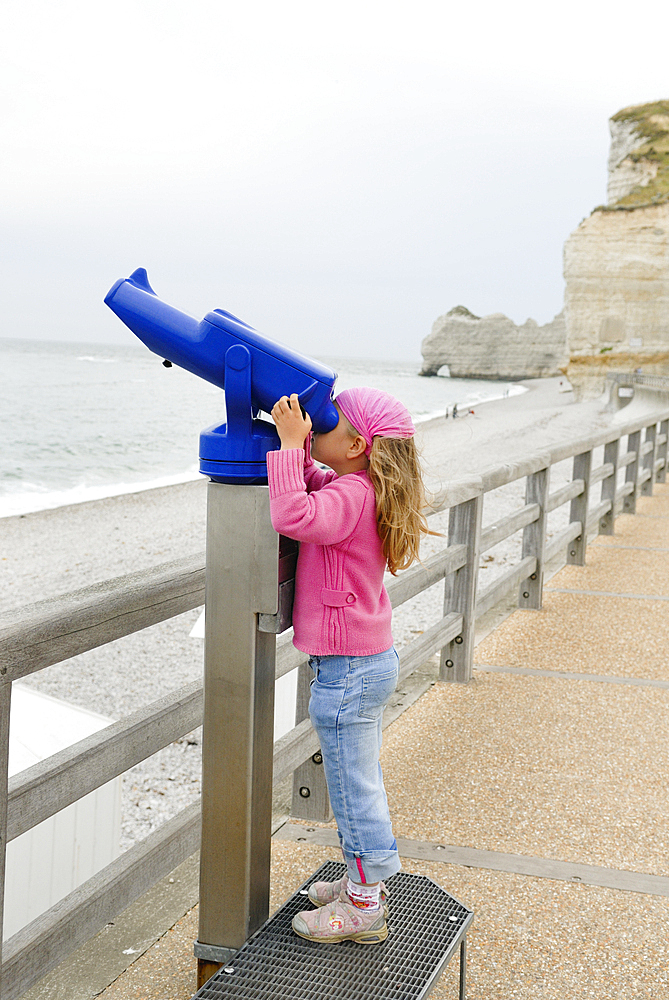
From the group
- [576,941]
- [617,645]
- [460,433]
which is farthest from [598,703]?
[460,433]

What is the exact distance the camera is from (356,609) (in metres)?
1.97

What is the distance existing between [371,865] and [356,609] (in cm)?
60

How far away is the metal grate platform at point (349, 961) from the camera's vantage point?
1872mm

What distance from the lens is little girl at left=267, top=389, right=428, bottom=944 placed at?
191 centimetres

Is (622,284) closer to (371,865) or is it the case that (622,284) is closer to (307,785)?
(307,785)

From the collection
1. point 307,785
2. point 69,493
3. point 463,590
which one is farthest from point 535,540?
point 69,493

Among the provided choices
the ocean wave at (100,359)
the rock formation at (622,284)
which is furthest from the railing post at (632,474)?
the ocean wave at (100,359)

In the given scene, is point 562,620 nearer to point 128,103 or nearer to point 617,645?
point 617,645

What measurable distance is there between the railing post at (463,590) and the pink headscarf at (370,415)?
2.45m

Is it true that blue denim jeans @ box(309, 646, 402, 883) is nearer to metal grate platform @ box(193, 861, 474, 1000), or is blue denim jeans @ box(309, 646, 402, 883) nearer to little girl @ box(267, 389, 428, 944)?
little girl @ box(267, 389, 428, 944)

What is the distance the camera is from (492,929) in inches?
98.6

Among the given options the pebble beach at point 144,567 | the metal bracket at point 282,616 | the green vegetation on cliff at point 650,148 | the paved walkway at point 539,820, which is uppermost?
the green vegetation on cliff at point 650,148

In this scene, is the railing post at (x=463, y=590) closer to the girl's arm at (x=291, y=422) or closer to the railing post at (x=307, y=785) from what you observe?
the railing post at (x=307, y=785)

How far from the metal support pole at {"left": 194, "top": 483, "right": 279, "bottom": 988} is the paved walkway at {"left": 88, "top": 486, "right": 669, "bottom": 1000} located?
0.32 m
